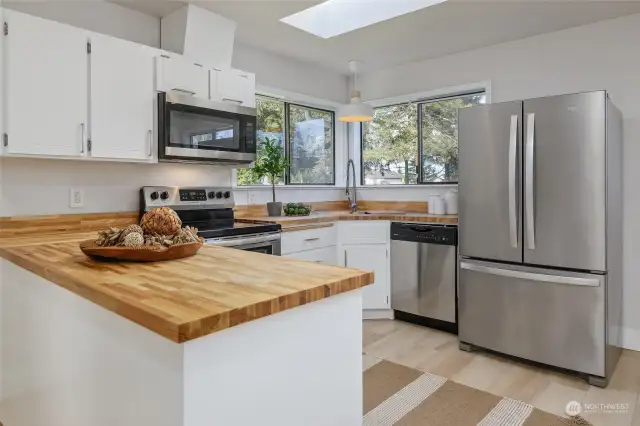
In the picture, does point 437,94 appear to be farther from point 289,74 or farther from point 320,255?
point 320,255

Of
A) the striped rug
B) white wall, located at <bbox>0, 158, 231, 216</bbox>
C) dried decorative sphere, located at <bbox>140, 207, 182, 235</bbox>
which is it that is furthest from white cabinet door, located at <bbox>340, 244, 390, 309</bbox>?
dried decorative sphere, located at <bbox>140, 207, 182, 235</bbox>

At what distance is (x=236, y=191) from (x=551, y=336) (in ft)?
8.43

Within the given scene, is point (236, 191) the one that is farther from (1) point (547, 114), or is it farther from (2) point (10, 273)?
(1) point (547, 114)

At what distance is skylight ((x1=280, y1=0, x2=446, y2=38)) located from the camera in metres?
3.04

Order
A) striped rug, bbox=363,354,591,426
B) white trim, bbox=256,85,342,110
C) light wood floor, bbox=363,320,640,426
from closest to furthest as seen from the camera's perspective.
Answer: striped rug, bbox=363,354,591,426 < light wood floor, bbox=363,320,640,426 < white trim, bbox=256,85,342,110

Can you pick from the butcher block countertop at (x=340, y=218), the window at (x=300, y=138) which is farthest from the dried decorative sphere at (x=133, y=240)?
the window at (x=300, y=138)

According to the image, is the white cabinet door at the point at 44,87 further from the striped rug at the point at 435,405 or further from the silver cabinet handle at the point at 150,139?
the striped rug at the point at 435,405

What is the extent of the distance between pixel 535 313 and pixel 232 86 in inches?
104

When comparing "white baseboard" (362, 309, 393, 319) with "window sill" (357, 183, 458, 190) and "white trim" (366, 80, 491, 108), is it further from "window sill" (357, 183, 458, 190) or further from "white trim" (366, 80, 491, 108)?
"white trim" (366, 80, 491, 108)

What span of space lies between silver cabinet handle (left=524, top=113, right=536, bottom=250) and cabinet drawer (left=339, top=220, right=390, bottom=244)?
51.1 inches

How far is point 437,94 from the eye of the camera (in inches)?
161

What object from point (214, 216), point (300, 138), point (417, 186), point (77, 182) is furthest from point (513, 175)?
point (77, 182)

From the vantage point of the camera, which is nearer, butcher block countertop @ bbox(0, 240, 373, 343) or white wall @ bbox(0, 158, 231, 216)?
butcher block countertop @ bbox(0, 240, 373, 343)

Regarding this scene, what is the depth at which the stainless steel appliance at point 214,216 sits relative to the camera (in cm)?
278
